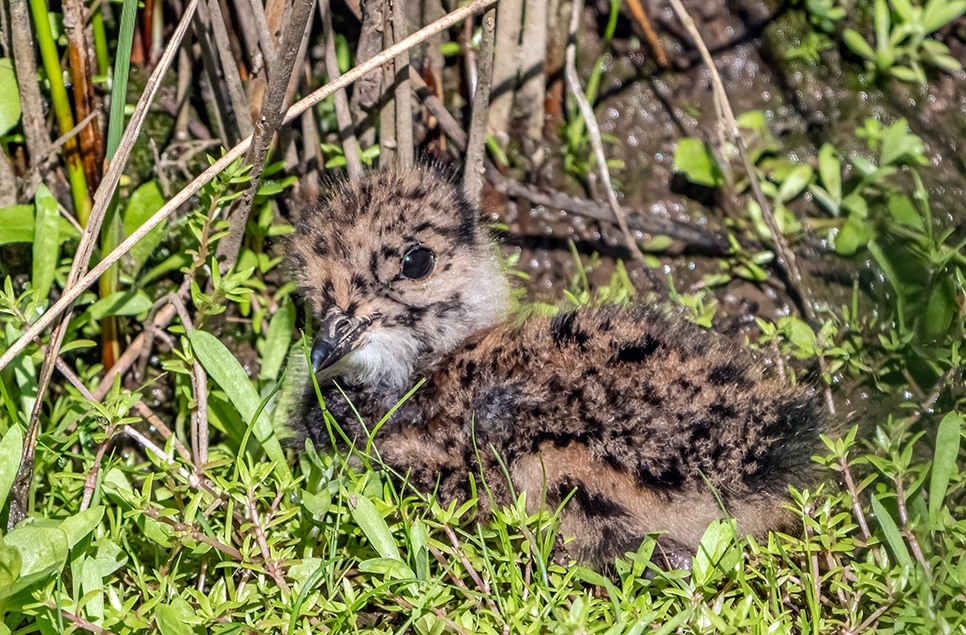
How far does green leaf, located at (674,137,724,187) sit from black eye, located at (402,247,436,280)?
155 cm

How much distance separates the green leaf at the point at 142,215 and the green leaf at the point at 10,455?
0.91 m

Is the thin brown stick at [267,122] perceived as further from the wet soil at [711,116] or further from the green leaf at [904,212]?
the green leaf at [904,212]

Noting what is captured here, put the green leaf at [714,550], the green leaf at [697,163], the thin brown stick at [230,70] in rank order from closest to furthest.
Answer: the green leaf at [714,550], the thin brown stick at [230,70], the green leaf at [697,163]

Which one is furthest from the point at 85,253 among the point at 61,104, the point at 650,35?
the point at 650,35

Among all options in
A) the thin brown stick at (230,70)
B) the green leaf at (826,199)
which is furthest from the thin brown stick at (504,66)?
the green leaf at (826,199)

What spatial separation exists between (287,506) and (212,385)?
2.17ft

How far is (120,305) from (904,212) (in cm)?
282

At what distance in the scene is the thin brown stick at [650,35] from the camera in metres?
4.21

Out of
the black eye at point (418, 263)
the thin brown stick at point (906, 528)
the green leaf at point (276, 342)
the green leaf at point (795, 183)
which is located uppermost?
the black eye at point (418, 263)

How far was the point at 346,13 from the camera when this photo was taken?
3.66 metres

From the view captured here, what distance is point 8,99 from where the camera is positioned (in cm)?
316

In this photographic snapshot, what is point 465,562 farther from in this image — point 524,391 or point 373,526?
point 524,391

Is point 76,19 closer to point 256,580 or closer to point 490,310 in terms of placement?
point 490,310

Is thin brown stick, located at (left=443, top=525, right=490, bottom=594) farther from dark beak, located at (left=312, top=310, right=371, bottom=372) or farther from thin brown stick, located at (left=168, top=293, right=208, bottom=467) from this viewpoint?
thin brown stick, located at (left=168, top=293, right=208, bottom=467)
